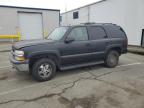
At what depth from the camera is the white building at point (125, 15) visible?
1148 centimetres

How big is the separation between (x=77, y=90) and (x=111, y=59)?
2.80 m

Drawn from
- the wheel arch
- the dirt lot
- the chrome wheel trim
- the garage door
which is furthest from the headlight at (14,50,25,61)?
the garage door

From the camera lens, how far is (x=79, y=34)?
5.53 metres

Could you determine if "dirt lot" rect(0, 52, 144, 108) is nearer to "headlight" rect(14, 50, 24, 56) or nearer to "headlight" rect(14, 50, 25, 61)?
"headlight" rect(14, 50, 25, 61)

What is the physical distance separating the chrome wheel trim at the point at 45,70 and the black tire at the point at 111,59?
2586mm

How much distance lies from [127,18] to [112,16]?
75.0 inches

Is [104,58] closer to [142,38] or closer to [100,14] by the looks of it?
[142,38]

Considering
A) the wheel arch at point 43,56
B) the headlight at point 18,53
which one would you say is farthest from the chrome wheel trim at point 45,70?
the headlight at point 18,53

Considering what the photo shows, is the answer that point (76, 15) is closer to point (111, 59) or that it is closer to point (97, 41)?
point (111, 59)

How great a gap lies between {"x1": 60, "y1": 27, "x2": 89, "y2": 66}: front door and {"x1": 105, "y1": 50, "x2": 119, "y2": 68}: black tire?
1.20m

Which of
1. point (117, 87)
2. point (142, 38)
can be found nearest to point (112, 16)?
point (142, 38)

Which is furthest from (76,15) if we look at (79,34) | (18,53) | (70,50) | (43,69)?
(18,53)

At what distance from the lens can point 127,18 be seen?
12.5m

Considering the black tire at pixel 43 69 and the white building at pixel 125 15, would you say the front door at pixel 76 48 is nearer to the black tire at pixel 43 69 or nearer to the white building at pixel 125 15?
the black tire at pixel 43 69
